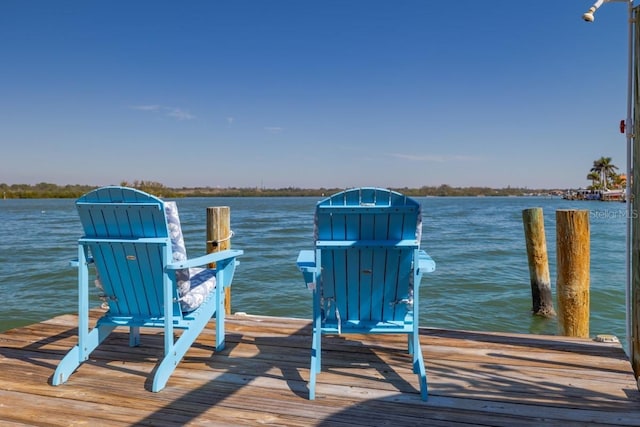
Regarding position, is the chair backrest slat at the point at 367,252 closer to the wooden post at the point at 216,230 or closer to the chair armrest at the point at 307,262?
the chair armrest at the point at 307,262

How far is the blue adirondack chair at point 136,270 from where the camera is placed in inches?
105

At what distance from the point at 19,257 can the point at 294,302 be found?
11.1m

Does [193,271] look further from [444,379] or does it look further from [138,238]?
[444,379]

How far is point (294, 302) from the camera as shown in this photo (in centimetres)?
915

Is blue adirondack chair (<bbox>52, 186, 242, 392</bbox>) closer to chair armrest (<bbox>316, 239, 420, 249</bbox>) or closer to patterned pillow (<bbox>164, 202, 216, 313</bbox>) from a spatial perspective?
patterned pillow (<bbox>164, 202, 216, 313</bbox>)

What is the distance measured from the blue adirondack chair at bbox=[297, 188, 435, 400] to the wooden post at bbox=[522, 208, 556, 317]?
4.31 m

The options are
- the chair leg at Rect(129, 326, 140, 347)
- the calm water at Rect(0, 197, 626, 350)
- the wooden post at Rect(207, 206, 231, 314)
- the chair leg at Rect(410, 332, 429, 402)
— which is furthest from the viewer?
the calm water at Rect(0, 197, 626, 350)

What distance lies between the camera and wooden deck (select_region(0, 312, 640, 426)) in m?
2.30

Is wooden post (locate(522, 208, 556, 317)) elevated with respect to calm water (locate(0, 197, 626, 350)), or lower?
elevated

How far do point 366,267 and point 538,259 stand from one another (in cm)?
506

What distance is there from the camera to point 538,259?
22.0 ft

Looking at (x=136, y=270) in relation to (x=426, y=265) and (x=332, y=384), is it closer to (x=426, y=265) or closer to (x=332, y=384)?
(x=332, y=384)

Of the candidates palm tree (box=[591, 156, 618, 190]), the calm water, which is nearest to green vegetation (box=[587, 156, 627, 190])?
palm tree (box=[591, 156, 618, 190])

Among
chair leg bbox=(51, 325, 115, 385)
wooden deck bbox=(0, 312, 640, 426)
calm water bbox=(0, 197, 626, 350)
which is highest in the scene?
chair leg bbox=(51, 325, 115, 385)
